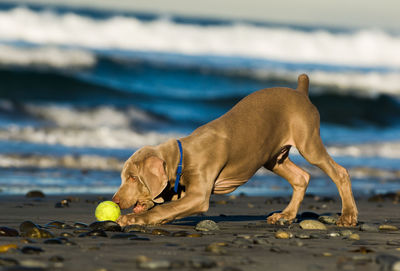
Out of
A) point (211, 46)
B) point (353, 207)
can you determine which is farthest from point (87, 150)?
point (211, 46)

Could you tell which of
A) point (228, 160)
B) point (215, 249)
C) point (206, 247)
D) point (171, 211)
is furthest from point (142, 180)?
point (215, 249)

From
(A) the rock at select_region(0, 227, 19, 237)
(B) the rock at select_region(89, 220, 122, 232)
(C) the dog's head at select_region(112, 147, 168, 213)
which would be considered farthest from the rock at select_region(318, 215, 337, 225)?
(A) the rock at select_region(0, 227, 19, 237)

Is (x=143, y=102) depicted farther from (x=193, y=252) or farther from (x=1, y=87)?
(x=193, y=252)

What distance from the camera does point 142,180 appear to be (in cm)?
593

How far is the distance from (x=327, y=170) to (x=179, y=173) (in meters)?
1.78

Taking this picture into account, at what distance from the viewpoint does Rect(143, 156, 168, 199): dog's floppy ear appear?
5.82 meters

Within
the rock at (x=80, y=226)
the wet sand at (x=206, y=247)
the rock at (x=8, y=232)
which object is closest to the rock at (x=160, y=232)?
the wet sand at (x=206, y=247)

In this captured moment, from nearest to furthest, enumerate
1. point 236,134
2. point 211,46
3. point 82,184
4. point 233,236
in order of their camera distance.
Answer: point 233,236
point 236,134
point 82,184
point 211,46

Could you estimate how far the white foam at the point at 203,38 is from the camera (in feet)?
131

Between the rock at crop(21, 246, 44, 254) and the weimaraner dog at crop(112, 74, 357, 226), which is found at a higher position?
the weimaraner dog at crop(112, 74, 357, 226)

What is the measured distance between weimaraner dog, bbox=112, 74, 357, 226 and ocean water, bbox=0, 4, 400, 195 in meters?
3.16

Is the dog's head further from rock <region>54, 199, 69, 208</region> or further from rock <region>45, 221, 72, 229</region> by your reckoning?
rock <region>54, 199, 69, 208</region>

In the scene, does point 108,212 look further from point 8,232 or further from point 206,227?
point 8,232

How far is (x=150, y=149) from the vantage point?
6.11 metres
